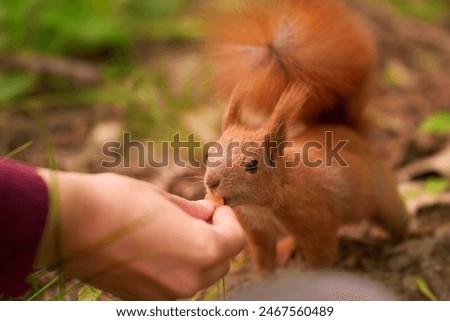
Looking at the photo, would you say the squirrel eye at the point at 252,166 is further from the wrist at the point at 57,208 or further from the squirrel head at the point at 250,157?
the wrist at the point at 57,208

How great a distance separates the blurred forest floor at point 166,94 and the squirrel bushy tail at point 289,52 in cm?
13

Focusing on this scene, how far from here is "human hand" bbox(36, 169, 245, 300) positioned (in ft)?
2.98

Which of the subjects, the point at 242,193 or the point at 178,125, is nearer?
the point at 242,193

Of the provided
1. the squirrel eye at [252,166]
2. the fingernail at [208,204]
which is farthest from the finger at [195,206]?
the squirrel eye at [252,166]

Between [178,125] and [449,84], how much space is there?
1.04m

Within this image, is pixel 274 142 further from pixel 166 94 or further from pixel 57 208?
pixel 166 94

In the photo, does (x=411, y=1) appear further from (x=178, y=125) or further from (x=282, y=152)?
(x=282, y=152)

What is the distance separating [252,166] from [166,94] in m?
0.92

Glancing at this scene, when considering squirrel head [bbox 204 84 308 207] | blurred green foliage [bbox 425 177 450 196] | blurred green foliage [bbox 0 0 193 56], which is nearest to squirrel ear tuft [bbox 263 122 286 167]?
squirrel head [bbox 204 84 308 207]

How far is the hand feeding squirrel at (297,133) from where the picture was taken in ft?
3.86

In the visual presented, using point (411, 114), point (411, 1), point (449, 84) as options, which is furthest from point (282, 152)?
point (411, 1)

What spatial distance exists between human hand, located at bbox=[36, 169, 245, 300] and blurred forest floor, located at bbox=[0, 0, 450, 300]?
0.43 meters

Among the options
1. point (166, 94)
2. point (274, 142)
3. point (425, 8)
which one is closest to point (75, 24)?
point (166, 94)

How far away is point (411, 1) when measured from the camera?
2.65m
